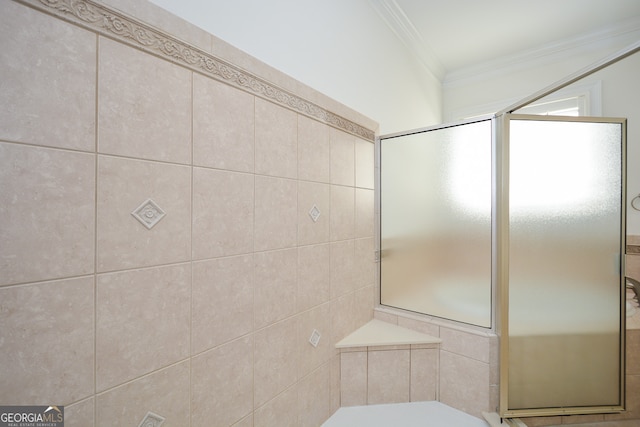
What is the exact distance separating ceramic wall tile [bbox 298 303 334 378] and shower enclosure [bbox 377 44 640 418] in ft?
1.99

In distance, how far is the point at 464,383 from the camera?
148 centimetres

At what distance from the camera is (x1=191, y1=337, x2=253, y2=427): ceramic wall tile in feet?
2.97

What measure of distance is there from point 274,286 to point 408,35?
2175mm

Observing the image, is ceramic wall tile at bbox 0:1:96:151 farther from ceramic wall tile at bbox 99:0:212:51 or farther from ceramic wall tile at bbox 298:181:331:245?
ceramic wall tile at bbox 298:181:331:245

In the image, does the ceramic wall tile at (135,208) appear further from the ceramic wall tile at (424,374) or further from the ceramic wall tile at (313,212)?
the ceramic wall tile at (424,374)

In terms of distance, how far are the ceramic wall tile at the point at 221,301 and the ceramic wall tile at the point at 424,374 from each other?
1.01 metres

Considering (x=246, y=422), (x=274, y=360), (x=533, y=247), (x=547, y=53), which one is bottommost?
(x=246, y=422)

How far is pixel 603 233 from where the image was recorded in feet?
4.10

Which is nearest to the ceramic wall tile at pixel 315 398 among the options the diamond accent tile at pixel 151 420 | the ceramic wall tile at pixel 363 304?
the ceramic wall tile at pixel 363 304

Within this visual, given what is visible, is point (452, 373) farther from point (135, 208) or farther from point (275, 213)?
point (135, 208)

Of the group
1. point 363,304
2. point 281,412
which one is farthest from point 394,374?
point 281,412

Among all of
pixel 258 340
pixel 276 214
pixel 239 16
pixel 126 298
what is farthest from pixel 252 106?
pixel 258 340

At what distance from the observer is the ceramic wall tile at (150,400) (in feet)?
2.34

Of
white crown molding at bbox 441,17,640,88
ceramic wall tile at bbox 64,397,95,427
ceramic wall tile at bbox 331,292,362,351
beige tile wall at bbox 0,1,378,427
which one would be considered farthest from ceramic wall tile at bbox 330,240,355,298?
white crown molding at bbox 441,17,640,88
